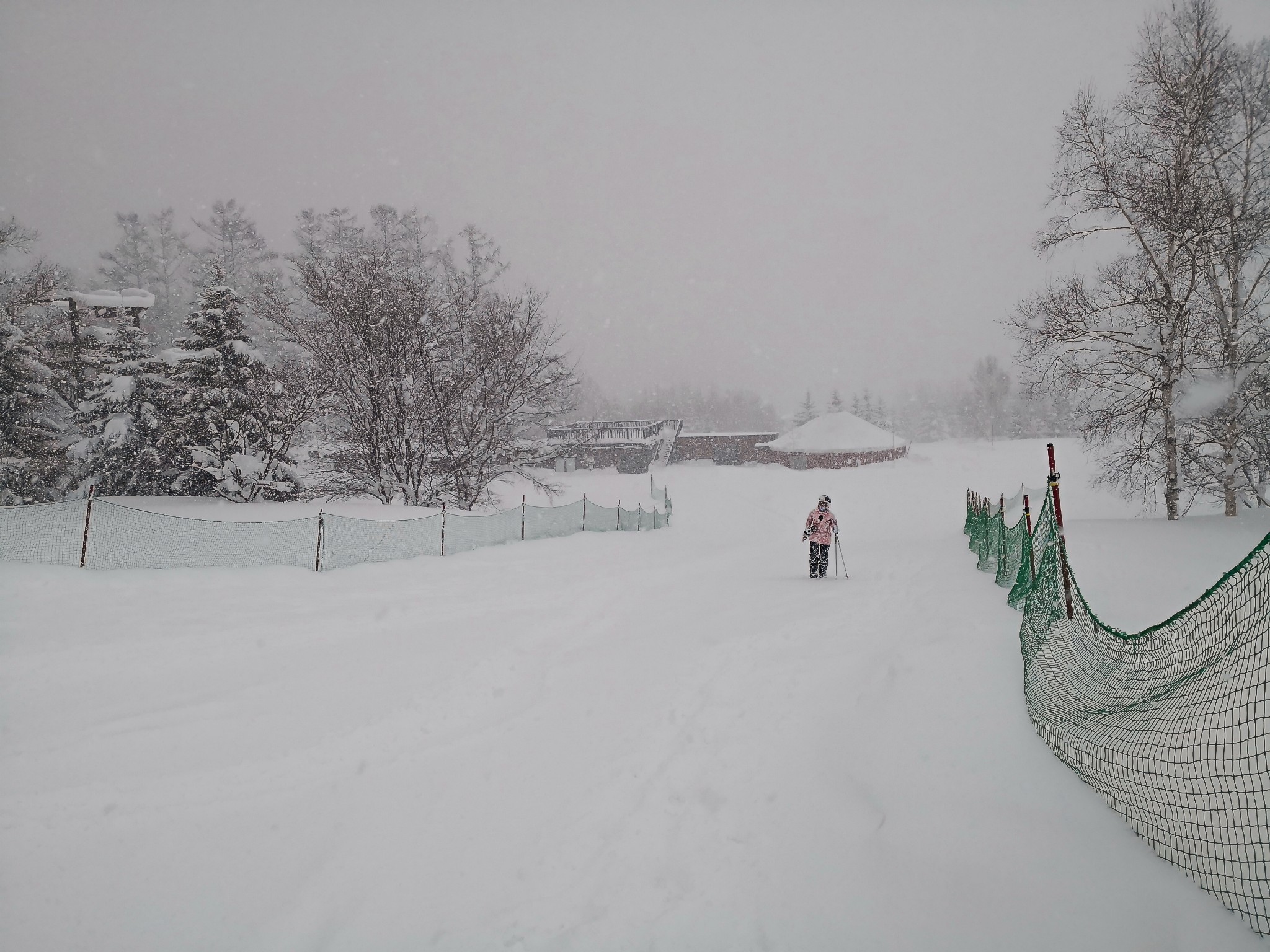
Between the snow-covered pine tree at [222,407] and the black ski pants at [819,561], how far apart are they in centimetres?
1446

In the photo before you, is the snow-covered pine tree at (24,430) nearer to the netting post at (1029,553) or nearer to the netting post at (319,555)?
the netting post at (319,555)

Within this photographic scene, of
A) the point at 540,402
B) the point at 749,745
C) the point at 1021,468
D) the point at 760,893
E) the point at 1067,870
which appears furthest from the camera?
the point at 1021,468

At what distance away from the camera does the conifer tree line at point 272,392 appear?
51.2 feet

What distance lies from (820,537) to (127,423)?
62.2 feet

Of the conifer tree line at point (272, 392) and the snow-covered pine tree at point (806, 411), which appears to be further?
the snow-covered pine tree at point (806, 411)

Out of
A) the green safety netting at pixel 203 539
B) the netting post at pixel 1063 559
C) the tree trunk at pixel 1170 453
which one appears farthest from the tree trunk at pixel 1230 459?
the green safety netting at pixel 203 539

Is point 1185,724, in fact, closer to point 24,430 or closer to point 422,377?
point 422,377

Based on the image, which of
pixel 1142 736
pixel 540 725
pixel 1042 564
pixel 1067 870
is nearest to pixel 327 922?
pixel 540 725

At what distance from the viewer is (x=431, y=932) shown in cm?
323

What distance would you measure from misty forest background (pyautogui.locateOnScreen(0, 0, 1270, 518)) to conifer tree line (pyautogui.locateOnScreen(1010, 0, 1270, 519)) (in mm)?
56

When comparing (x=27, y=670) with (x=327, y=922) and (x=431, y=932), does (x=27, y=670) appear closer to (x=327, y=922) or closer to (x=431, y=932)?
(x=327, y=922)

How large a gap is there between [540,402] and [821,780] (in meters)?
16.7

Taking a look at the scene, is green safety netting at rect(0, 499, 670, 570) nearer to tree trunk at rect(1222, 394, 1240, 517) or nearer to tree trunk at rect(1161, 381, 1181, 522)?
tree trunk at rect(1161, 381, 1181, 522)

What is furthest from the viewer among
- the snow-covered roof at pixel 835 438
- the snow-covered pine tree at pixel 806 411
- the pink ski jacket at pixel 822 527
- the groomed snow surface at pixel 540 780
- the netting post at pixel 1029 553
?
the snow-covered pine tree at pixel 806 411
